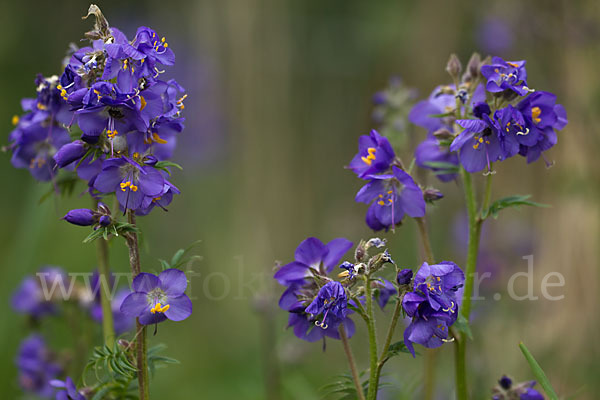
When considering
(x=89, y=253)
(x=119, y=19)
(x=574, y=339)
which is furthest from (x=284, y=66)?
(x=574, y=339)

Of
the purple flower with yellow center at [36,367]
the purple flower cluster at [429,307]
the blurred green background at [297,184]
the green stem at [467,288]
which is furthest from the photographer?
the blurred green background at [297,184]

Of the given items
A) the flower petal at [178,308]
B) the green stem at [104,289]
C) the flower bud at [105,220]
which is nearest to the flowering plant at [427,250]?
the flower petal at [178,308]

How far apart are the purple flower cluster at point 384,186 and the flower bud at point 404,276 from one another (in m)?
0.29

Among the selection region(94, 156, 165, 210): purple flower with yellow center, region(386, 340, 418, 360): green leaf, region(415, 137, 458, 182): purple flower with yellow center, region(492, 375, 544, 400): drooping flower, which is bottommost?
region(492, 375, 544, 400): drooping flower

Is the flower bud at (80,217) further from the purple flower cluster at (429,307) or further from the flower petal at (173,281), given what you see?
the purple flower cluster at (429,307)

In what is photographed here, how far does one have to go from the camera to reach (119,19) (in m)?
7.94

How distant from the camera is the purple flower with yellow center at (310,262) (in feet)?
6.41

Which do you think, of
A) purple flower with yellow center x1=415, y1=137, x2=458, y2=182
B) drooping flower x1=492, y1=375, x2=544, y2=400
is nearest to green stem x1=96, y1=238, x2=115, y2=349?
purple flower with yellow center x1=415, y1=137, x2=458, y2=182

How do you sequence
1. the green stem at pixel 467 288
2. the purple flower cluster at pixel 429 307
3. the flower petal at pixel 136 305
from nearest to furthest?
1. the purple flower cluster at pixel 429 307
2. the flower petal at pixel 136 305
3. the green stem at pixel 467 288

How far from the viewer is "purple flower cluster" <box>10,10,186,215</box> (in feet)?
6.03

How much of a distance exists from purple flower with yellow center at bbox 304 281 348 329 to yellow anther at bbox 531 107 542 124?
0.84 m

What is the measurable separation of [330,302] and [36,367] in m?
1.60

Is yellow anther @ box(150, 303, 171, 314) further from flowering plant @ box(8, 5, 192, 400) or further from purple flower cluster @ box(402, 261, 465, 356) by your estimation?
purple flower cluster @ box(402, 261, 465, 356)

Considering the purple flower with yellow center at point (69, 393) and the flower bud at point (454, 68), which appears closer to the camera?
the purple flower with yellow center at point (69, 393)
